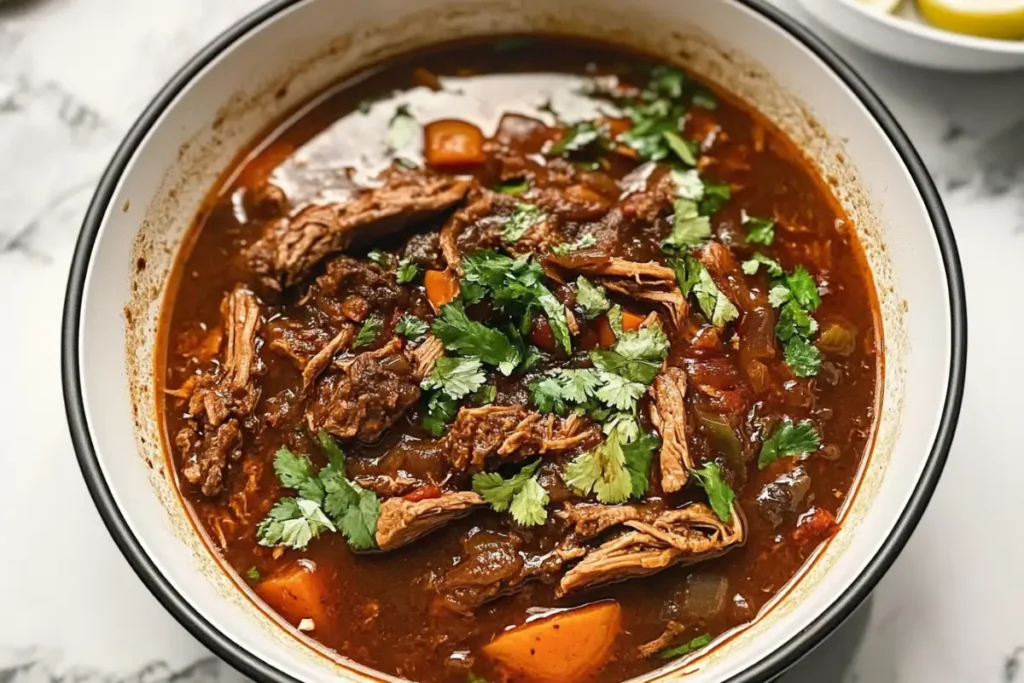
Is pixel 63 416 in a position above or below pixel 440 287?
below

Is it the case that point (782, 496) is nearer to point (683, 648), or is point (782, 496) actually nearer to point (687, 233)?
point (683, 648)

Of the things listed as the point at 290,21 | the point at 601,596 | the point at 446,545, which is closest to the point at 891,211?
the point at 601,596

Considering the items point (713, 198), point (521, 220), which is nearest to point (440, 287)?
point (521, 220)

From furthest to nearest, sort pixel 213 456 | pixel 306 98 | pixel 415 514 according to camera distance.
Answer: pixel 306 98, pixel 213 456, pixel 415 514

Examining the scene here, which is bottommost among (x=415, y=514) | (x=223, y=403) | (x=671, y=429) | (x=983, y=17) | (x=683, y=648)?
(x=683, y=648)

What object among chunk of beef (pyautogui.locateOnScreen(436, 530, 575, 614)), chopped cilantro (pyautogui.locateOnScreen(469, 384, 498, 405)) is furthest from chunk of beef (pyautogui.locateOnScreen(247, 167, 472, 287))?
chunk of beef (pyautogui.locateOnScreen(436, 530, 575, 614))

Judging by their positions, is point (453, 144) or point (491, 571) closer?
point (491, 571)

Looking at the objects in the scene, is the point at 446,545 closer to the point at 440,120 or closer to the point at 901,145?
the point at 440,120

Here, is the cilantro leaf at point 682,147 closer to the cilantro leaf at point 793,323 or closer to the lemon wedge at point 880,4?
the cilantro leaf at point 793,323
